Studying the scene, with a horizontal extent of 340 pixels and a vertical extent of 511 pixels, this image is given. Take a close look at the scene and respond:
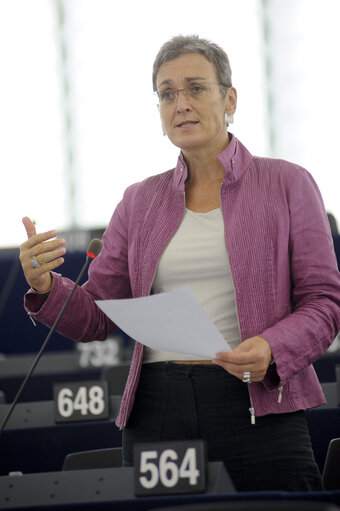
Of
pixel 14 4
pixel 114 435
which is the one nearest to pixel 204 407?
pixel 114 435

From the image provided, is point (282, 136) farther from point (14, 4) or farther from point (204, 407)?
point (204, 407)

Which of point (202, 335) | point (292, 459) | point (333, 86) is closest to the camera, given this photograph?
point (202, 335)

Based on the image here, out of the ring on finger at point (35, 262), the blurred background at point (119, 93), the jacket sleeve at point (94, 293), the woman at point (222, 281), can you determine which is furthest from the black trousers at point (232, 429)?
the blurred background at point (119, 93)

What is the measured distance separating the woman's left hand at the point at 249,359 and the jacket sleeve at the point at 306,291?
0.03 metres

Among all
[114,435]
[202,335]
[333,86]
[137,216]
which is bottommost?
[114,435]

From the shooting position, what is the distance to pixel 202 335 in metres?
1.62

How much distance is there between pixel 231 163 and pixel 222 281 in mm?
292

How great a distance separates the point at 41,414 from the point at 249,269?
1418 mm

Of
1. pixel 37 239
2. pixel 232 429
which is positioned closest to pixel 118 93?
pixel 37 239

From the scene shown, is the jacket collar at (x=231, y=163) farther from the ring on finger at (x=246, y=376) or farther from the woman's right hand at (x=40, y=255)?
the ring on finger at (x=246, y=376)

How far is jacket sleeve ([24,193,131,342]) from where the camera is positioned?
1961 millimetres

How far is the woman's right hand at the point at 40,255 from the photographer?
1842 millimetres

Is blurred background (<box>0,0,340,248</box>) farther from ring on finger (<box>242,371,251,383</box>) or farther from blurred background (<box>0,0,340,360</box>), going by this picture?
ring on finger (<box>242,371,251,383</box>)

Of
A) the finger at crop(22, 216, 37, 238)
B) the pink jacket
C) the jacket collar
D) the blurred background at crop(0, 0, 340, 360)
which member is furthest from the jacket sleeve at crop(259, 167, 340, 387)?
the blurred background at crop(0, 0, 340, 360)
